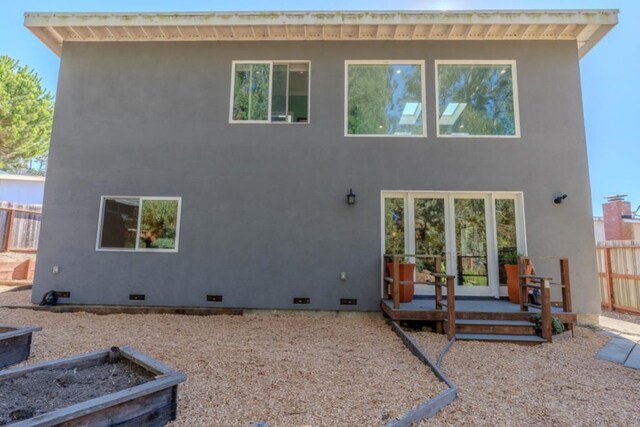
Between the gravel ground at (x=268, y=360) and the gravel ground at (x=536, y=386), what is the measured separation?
38cm

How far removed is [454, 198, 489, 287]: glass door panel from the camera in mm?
6688

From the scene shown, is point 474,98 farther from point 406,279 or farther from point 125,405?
point 125,405

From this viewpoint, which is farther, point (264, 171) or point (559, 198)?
point (264, 171)

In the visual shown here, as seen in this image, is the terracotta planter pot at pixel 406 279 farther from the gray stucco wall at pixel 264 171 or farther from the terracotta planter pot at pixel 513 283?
the terracotta planter pot at pixel 513 283

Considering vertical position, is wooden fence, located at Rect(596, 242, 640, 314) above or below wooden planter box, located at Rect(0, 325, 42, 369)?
above

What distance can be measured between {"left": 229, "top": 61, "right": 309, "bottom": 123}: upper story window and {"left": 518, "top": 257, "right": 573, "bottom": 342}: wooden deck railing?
16.4ft

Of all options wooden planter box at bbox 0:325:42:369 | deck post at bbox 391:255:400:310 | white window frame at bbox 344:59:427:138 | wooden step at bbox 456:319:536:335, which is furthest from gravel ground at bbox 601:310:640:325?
wooden planter box at bbox 0:325:42:369

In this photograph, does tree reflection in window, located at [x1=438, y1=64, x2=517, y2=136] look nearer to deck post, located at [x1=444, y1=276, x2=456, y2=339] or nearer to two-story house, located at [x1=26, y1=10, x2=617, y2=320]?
two-story house, located at [x1=26, y1=10, x2=617, y2=320]

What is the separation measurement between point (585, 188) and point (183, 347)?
25.0ft

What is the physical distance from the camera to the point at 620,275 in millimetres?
7590

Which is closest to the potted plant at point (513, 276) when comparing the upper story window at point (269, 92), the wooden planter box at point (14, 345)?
the upper story window at point (269, 92)

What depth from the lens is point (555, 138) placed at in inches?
265

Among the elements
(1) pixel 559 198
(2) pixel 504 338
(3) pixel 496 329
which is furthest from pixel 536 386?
(1) pixel 559 198

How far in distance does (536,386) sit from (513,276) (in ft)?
10.2
